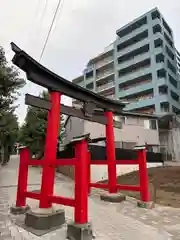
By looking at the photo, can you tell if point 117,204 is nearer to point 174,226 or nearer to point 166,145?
point 174,226

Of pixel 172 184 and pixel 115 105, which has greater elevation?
pixel 115 105

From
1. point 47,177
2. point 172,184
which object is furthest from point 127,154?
point 47,177

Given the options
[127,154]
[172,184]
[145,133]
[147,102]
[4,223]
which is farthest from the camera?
[147,102]

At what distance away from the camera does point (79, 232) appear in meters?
4.40

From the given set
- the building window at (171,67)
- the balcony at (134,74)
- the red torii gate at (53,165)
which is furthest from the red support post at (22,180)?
the building window at (171,67)

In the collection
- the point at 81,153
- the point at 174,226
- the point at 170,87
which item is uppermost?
the point at 170,87

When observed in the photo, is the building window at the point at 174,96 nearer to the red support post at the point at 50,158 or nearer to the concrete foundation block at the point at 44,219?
the red support post at the point at 50,158

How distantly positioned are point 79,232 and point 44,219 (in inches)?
45.6

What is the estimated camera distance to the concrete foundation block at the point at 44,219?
5.09m

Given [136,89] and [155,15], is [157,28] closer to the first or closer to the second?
[155,15]

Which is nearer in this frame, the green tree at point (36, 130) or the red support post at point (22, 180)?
the red support post at point (22, 180)

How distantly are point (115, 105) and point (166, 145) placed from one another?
771 inches

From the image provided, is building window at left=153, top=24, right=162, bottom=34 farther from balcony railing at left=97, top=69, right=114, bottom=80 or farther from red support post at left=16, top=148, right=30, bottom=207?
red support post at left=16, top=148, right=30, bottom=207

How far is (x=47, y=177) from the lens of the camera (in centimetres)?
574
